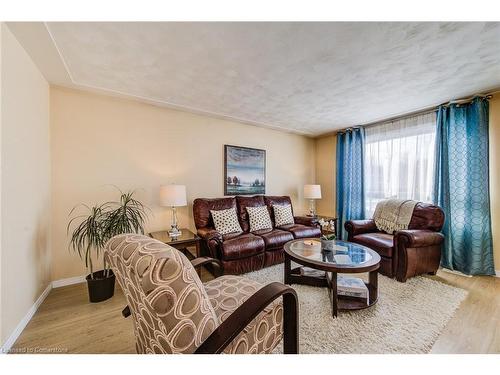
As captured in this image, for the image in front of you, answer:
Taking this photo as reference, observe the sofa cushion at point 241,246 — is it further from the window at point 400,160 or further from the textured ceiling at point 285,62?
the window at point 400,160

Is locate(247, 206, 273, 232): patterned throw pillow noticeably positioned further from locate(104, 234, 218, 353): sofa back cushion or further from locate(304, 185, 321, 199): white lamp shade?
locate(104, 234, 218, 353): sofa back cushion

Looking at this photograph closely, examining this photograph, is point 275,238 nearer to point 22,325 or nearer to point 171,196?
point 171,196

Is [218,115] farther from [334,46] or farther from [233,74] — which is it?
[334,46]

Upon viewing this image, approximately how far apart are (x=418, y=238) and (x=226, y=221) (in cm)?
238

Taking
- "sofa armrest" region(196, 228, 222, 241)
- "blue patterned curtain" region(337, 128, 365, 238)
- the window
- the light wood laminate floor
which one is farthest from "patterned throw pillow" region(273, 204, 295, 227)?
the light wood laminate floor

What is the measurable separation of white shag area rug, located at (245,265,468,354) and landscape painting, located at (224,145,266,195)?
1.90m

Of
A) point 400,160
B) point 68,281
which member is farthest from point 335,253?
point 68,281

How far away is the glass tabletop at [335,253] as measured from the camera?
1.88 m

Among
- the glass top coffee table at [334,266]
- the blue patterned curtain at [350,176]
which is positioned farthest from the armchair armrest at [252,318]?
the blue patterned curtain at [350,176]

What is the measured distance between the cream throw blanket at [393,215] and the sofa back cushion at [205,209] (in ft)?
7.81

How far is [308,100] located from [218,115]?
4.58 feet

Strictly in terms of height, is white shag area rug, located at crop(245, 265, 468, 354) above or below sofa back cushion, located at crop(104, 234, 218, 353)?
below

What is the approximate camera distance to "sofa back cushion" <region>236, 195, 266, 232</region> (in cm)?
324

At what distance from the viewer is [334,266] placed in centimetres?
177
